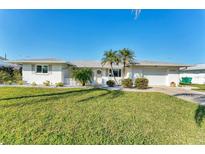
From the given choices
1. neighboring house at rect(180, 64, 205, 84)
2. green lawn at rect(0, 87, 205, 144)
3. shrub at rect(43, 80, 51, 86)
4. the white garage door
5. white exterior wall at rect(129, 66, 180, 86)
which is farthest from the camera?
neighboring house at rect(180, 64, 205, 84)

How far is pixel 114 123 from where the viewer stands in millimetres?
5406

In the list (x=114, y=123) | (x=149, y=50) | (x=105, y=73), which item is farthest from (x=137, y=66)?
(x=114, y=123)

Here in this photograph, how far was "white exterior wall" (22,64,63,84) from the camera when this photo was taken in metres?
18.8

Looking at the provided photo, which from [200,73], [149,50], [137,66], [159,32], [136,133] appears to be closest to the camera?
[136,133]

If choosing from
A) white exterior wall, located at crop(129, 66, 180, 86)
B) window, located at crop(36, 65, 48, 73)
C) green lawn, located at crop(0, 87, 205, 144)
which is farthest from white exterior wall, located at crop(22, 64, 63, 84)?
green lawn, located at crop(0, 87, 205, 144)

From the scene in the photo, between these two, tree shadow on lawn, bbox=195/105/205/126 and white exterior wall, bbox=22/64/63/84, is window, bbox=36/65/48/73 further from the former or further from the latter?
tree shadow on lawn, bbox=195/105/205/126

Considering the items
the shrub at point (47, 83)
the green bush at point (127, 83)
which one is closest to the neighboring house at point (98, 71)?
the shrub at point (47, 83)

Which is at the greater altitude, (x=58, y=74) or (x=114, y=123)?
(x=58, y=74)

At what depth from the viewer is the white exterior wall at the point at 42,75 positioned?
61.6 feet
